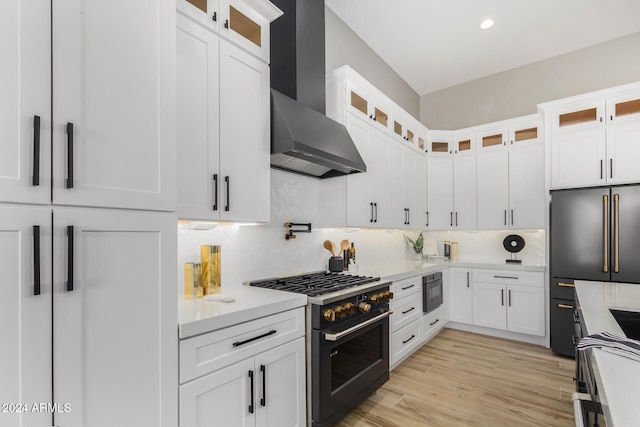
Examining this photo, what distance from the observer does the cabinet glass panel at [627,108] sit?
11.2 feet

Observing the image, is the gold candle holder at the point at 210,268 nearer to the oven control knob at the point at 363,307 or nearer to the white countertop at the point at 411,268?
the oven control knob at the point at 363,307

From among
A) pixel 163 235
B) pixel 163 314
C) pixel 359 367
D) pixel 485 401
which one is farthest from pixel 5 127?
pixel 485 401

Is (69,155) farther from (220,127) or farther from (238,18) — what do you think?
(238,18)

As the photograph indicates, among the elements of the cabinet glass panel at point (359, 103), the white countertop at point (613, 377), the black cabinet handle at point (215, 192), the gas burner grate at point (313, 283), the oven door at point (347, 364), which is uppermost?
the cabinet glass panel at point (359, 103)

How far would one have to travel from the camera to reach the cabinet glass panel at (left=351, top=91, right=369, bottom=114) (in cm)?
311

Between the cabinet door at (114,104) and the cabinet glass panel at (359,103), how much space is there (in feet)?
6.46

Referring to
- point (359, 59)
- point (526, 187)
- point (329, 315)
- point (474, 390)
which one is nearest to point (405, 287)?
point (474, 390)

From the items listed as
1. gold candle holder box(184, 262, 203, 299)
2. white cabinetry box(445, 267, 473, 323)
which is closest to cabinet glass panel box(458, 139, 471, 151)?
white cabinetry box(445, 267, 473, 323)

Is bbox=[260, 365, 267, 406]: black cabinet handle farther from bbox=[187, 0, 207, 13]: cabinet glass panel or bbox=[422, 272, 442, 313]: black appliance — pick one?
bbox=[422, 272, 442, 313]: black appliance

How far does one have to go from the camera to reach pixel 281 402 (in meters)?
1.85

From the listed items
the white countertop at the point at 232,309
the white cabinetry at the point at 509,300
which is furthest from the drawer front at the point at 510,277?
the white countertop at the point at 232,309

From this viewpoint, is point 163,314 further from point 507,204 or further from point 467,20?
point 507,204

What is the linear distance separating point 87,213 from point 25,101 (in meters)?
0.38

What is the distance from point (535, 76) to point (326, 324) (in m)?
4.68
